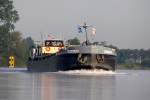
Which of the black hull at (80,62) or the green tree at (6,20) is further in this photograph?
the green tree at (6,20)

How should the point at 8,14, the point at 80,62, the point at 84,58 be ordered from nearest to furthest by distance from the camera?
the point at 80,62, the point at 84,58, the point at 8,14

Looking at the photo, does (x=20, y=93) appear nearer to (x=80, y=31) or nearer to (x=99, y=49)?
(x=99, y=49)

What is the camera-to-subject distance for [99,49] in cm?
6719

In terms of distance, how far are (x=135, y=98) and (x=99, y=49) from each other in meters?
45.0

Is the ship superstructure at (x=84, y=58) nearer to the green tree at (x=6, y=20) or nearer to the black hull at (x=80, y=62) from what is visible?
the black hull at (x=80, y=62)

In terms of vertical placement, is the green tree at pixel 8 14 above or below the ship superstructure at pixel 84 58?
above

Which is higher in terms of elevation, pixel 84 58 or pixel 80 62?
pixel 84 58

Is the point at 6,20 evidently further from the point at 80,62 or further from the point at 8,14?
the point at 80,62

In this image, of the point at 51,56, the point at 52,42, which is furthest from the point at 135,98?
the point at 52,42

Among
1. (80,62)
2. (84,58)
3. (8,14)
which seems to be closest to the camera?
(80,62)

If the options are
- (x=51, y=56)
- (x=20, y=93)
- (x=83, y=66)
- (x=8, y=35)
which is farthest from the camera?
(x=8, y=35)

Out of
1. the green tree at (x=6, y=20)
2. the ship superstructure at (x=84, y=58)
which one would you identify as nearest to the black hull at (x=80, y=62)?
the ship superstructure at (x=84, y=58)

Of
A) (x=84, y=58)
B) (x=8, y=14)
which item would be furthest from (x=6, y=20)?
(x=84, y=58)

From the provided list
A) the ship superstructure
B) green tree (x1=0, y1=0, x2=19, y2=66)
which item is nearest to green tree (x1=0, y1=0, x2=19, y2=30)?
green tree (x1=0, y1=0, x2=19, y2=66)
